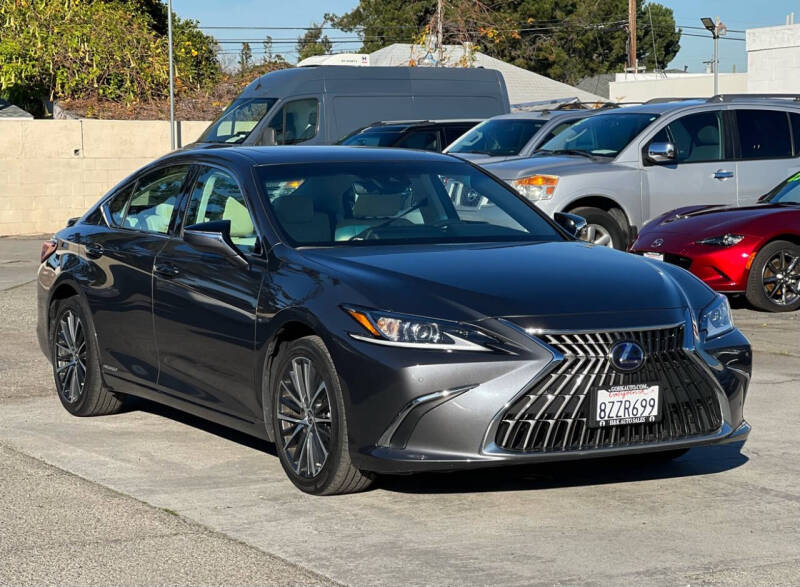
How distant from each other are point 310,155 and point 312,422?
1764mm

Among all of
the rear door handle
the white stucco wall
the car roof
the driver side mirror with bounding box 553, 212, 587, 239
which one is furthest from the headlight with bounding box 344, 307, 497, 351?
the white stucco wall

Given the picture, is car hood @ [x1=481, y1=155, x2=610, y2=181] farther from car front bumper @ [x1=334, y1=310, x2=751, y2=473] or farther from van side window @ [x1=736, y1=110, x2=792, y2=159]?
car front bumper @ [x1=334, y1=310, x2=751, y2=473]

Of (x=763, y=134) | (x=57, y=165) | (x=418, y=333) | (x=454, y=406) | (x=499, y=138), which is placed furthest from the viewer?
(x=57, y=165)

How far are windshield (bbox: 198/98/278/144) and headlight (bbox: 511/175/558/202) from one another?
8.66m

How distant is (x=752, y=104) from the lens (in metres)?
15.5

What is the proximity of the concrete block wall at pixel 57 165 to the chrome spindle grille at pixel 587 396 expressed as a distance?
Result: 835 inches

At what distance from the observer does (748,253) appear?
41.5 feet

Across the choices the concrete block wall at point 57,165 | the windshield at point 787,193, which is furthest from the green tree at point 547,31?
the windshield at point 787,193

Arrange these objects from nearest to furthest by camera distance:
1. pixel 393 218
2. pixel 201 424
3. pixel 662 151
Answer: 1. pixel 393 218
2. pixel 201 424
3. pixel 662 151

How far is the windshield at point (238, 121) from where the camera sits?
22.8 metres

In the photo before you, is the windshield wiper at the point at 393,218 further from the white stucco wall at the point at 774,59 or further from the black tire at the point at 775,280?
the white stucco wall at the point at 774,59

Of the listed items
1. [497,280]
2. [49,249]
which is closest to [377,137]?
[49,249]

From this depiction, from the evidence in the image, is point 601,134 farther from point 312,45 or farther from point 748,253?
point 312,45

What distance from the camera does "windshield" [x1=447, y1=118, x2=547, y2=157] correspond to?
17.7 meters
